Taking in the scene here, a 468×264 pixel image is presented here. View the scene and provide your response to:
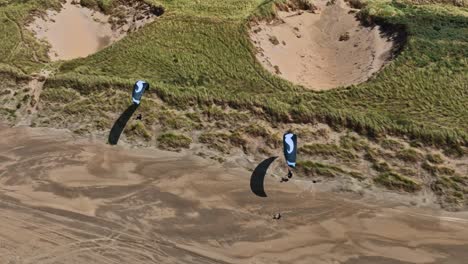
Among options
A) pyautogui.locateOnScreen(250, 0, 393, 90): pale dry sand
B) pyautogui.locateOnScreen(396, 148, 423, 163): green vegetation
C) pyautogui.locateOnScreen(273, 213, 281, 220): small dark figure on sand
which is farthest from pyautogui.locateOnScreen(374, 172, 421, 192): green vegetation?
pyautogui.locateOnScreen(250, 0, 393, 90): pale dry sand

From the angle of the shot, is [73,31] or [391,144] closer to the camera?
[391,144]

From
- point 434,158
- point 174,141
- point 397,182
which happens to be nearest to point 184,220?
point 174,141

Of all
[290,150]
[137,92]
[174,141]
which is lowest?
[174,141]

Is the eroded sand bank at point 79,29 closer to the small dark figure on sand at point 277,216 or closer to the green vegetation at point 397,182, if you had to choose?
the small dark figure on sand at point 277,216

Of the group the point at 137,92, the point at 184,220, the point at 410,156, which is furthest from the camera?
the point at 137,92

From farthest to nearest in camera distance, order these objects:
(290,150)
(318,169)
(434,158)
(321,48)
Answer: (321,48)
(318,169)
(434,158)
(290,150)

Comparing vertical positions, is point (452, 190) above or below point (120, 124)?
above

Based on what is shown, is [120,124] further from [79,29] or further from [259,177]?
[79,29]
